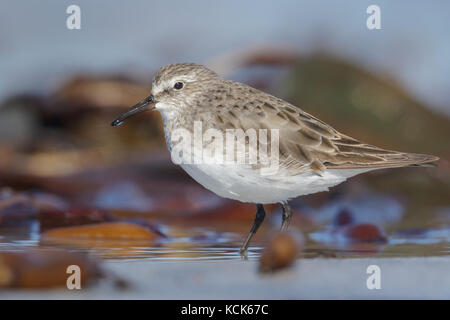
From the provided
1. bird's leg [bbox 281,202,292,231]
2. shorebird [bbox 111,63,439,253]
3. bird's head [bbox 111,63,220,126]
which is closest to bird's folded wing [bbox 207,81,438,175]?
shorebird [bbox 111,63,439,253]

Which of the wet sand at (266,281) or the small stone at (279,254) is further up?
the small stone at (279,254)

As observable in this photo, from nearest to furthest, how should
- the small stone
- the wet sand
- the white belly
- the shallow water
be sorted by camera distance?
the wet sand → the small stone → the white belly → the shallow water

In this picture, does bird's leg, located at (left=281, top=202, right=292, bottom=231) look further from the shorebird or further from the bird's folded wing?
the bird's folded wing

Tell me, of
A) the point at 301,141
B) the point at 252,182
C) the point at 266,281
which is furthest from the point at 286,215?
the point at 266,281

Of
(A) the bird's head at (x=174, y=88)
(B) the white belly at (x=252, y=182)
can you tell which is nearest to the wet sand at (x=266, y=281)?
(B) the white belly at (x=252, y=182)

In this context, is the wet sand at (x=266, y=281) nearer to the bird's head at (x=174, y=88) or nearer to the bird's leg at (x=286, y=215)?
the bird's leg at (x=286, y=215)

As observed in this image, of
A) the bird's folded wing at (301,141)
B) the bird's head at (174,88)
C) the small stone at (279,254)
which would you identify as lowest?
the small stone at (279,254)

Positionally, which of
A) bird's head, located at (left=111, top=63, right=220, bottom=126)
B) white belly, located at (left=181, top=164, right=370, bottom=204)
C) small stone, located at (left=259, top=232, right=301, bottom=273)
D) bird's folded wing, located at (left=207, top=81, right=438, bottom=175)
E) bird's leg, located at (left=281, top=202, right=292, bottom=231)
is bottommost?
small stone, located at (left=259, top=232, right=301, bottom=273)

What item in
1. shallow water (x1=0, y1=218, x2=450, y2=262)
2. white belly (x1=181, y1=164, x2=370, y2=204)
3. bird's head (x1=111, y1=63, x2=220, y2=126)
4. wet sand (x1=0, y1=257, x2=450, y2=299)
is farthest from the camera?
bird's head (x1=111, y1=63, x2=220, y2=126)

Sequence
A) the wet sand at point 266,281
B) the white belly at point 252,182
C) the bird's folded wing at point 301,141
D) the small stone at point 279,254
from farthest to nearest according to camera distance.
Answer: the bird's folded wing at point 301,141, the white belly at point 252,182, the small stone at point 279,254, the wet sand at point 266,281

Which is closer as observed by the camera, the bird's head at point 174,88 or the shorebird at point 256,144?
the shorebird at point 256,144
